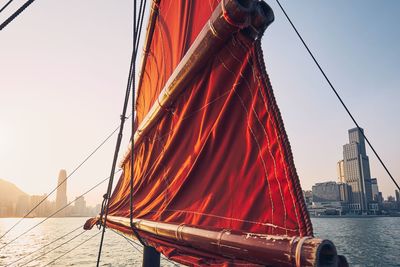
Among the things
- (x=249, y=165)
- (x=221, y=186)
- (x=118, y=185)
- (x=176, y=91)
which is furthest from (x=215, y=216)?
(x=118, y=185)

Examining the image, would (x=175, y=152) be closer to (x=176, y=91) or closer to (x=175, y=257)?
(x=176, y=91)

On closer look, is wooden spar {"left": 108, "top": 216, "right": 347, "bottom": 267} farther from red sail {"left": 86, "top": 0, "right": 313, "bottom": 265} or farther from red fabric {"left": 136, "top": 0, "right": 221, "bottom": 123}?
red fabric {"left": 136, "top": 0, "right": 221, "bottom": 123}

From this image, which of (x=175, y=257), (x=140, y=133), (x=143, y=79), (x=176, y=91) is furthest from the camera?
(x=143, y=79)

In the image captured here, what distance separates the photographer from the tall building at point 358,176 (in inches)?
6152

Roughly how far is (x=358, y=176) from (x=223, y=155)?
8017 inches

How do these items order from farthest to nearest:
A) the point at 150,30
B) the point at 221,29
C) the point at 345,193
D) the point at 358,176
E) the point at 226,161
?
the point at 358,176
the point at 345,193
the point at 150,30
the point at 226,161
the point at 221,29

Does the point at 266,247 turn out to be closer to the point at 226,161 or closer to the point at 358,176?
the point at 226,161

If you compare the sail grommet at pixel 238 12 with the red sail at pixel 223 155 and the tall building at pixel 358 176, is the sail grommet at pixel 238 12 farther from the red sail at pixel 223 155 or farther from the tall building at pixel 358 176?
the tall building at pixel 358 176

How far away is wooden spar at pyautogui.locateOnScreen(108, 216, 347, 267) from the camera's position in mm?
1125

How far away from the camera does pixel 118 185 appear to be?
6.93 m

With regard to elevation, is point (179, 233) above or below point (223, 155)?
below

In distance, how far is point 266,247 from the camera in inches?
52.2

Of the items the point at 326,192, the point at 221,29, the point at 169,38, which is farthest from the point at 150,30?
the point at 326,192

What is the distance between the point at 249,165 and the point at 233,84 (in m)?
0.63
